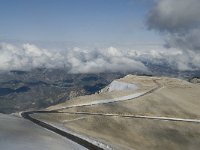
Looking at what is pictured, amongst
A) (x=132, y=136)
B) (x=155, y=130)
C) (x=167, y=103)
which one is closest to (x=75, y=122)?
(x=132, y=136)

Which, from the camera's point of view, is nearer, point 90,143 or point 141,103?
point 90,143

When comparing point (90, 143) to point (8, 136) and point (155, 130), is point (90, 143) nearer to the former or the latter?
point (8, 136)

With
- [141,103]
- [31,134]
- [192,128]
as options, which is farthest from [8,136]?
[141,103]

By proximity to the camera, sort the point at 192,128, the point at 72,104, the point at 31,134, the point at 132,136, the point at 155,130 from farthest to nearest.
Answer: the point at 72,104, the point at 192,128, the point at 155,130, the point at 132,136, the point at 31,134

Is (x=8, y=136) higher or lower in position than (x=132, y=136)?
higher

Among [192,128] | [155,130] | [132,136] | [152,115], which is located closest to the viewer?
[132,136]

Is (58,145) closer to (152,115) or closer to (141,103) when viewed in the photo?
(152,115)
